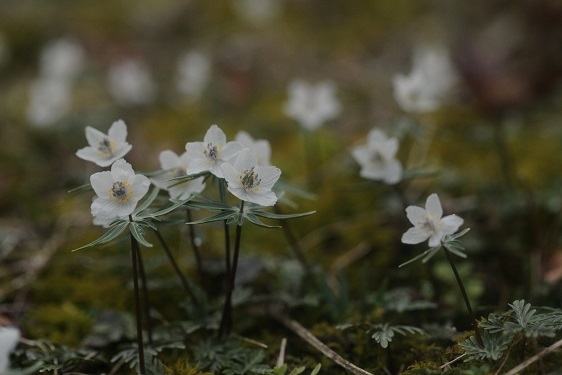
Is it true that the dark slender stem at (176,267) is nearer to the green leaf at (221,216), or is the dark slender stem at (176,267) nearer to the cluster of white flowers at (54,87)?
the green leaf at (221,216)

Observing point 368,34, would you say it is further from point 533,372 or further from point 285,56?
point 533,372

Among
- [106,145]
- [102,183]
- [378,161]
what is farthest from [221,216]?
[378,161]

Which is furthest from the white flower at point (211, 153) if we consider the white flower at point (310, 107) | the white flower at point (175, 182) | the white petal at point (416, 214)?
the white flower at point (310, 107)

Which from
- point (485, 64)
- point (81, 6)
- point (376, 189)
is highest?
point (81, 6)

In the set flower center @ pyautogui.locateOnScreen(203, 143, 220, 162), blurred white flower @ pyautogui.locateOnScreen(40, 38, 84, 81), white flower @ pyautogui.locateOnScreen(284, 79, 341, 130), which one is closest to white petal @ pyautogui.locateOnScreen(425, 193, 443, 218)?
flower center @ pyautogui.locateOnScreen(203, 143, 220, 162)

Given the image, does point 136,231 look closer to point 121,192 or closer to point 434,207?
point 121,192

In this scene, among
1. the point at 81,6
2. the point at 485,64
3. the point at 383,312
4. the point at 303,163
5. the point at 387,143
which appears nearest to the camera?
the point at 383,312

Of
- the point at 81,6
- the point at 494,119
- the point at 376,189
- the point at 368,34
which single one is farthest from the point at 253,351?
the point at 81,6
